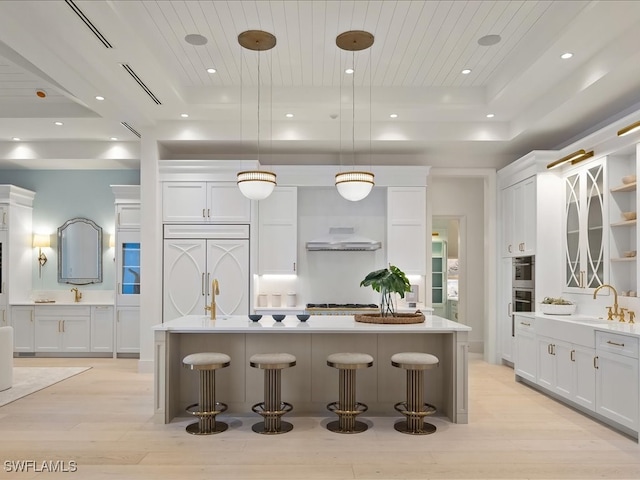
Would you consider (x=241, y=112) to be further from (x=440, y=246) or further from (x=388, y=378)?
(x=440, y=246)

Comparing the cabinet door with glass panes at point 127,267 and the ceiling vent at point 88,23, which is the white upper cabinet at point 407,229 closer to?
the cabinet door with glass panes at point 127,267

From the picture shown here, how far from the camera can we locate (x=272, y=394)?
4.06 m

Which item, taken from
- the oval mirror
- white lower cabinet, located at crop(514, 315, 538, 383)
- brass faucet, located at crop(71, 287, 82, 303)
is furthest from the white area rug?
white lower cabinet, located at crop(514, 315, 538, 383)

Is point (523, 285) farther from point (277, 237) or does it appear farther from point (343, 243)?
point (277, 237)

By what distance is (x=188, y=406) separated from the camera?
14.6 feet

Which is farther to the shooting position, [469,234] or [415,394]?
[469,234]

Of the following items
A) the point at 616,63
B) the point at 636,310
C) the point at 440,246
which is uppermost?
the point at 616,63

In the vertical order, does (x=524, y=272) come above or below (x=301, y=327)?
above

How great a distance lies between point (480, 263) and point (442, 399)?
395cm

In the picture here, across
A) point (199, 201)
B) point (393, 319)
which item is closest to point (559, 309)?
point (393, 319)

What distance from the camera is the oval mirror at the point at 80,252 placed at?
311 inches

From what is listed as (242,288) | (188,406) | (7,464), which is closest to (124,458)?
(7,464)

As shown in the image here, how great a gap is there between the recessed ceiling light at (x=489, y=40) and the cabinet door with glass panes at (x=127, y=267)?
17.8 ft

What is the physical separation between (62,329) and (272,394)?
492cm
